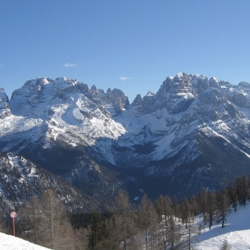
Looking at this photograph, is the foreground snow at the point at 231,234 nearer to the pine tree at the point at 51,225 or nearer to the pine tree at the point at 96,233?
the pine tree at the point at 96,233

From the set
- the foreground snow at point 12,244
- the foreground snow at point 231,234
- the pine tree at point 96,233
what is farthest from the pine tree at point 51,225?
the foreground snow at point 231,234

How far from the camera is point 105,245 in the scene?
2073 inches

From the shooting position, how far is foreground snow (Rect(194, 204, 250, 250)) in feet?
233

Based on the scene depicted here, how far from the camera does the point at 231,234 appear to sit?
7800cm

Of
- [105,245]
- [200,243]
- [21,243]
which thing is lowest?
[200,243]

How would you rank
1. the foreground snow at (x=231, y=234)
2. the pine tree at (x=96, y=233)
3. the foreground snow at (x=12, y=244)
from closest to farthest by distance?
the foreground snow at (x=12, y=244) → the pine tree at (x=96, y=233) → the foreground snow at (x=231, y=234)

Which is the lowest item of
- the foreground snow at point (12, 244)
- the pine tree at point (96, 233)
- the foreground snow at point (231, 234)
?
the foreground snow at point (231, 234)

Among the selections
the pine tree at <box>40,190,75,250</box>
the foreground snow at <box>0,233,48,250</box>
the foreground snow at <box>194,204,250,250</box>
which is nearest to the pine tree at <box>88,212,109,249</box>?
the pine tree at <box>40,190,75,250</box>

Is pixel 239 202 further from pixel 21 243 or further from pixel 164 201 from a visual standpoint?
pixel 21 243

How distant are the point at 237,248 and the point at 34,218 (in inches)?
1603

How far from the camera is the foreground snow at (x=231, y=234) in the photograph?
2793 inches

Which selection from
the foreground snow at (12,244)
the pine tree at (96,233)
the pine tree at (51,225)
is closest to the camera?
the foreground snow at (12,244)

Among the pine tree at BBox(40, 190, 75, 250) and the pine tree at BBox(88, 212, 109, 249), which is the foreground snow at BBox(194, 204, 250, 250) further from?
the pine tree at BBox(40, 190, 75, 250)

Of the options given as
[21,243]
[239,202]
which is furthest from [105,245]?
[239,202]
